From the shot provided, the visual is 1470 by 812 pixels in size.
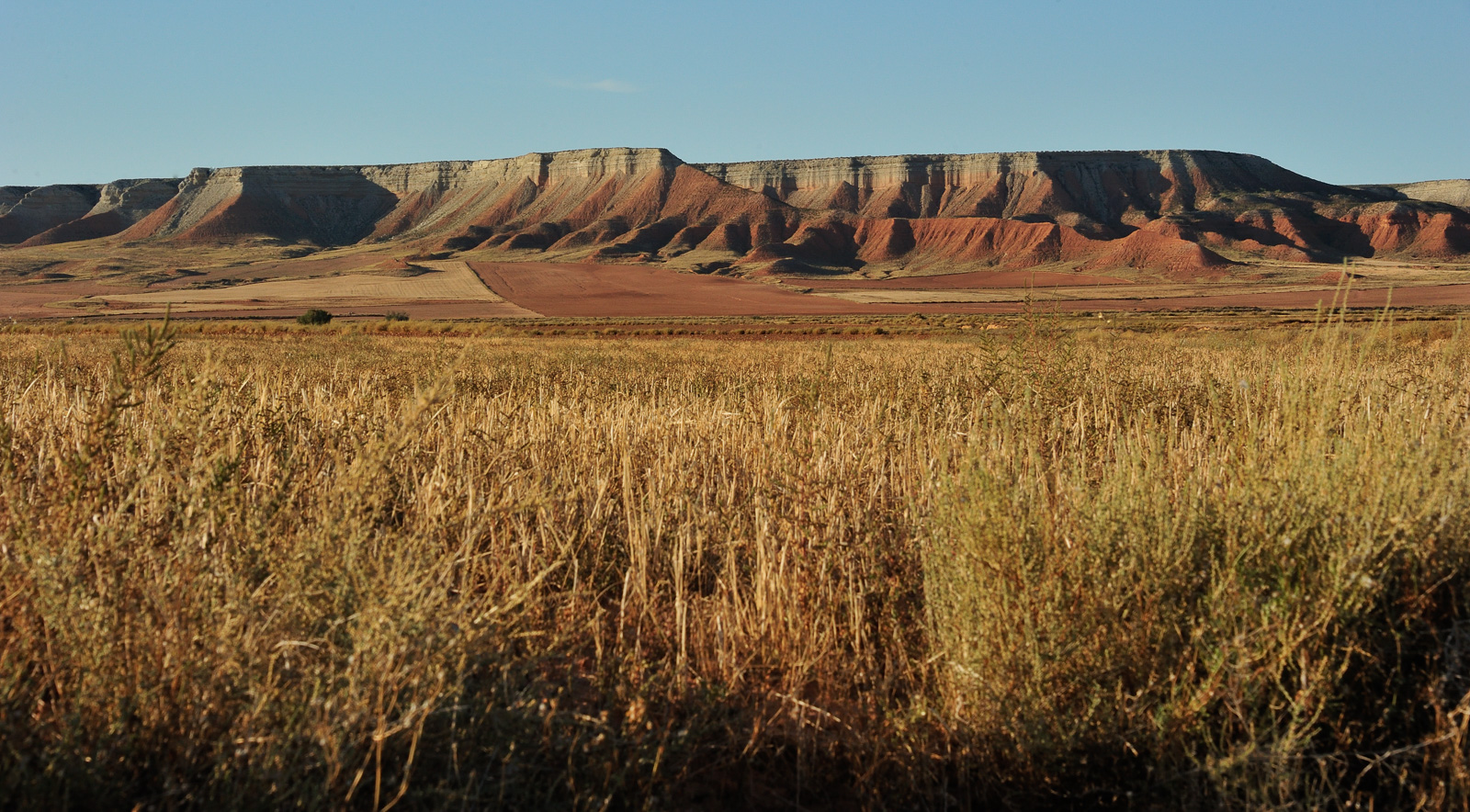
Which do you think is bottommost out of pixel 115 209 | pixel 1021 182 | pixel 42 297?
pixel 42 297

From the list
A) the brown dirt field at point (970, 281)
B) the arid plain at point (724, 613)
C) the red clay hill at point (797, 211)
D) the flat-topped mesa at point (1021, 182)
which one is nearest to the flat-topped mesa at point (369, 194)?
the red clay hill at point (797, 211)

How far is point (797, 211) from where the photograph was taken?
139 meters

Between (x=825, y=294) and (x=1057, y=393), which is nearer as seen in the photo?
(x=1057, y=393)

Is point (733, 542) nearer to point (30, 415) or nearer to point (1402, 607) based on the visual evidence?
point (1402, 607)

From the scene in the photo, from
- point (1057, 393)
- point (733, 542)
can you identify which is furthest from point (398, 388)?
point (733, 542)

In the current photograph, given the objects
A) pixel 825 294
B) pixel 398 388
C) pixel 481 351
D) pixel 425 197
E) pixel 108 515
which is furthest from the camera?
pixel 425 197

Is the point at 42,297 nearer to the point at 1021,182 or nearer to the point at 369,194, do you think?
the point at 369,194

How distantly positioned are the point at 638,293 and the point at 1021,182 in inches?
3651

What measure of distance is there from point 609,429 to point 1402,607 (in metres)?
4.37

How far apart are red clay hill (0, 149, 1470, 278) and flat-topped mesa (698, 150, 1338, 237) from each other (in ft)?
1.08

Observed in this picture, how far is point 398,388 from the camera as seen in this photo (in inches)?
439

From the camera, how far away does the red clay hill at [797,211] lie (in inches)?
4786

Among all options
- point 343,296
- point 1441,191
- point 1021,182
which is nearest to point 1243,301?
point 343,296

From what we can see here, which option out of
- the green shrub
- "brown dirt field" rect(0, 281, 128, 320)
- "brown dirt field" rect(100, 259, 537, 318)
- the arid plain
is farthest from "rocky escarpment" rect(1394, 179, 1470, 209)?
the arid plain
